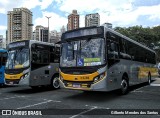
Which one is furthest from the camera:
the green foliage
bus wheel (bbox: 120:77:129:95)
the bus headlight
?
the green foliage

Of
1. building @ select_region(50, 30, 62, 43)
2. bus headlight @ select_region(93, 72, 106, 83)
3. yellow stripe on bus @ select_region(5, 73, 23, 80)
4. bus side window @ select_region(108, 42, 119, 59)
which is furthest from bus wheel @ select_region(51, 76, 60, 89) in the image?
building @ select_region(50, 30, 62, 43)

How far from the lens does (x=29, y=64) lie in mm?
14266

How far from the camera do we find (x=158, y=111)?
9.06 metres

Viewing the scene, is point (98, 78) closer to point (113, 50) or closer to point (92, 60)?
point (92, 60)

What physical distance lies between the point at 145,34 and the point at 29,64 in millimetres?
38864

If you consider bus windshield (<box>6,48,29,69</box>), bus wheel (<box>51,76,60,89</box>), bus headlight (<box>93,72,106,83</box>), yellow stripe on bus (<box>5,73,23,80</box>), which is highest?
bus windshield (<box>6,48,29,69</box>)

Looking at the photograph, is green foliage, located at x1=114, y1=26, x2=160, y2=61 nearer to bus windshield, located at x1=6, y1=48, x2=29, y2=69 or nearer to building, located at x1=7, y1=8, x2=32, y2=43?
building, located at x1=7, y1=8, x2=32, y2=43

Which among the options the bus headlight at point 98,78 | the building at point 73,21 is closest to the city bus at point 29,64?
the bus headlight at point 98,78

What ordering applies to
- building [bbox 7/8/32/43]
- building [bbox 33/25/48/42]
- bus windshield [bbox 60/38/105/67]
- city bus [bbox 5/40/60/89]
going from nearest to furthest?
1. bus windshield [bbox 60/38/105/67]
2. city bus [bbox 5/40/60/89]
3. building [bbox 33/25/48/42]
4. building [bbox 7/8/32/43]

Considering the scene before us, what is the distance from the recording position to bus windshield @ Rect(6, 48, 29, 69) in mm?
14312

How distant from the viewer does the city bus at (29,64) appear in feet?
46.8

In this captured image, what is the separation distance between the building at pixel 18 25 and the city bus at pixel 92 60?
54.0 meters

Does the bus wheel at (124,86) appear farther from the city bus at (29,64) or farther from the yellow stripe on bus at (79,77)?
the city bus at (29,64)

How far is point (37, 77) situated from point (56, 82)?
79.6 inches
